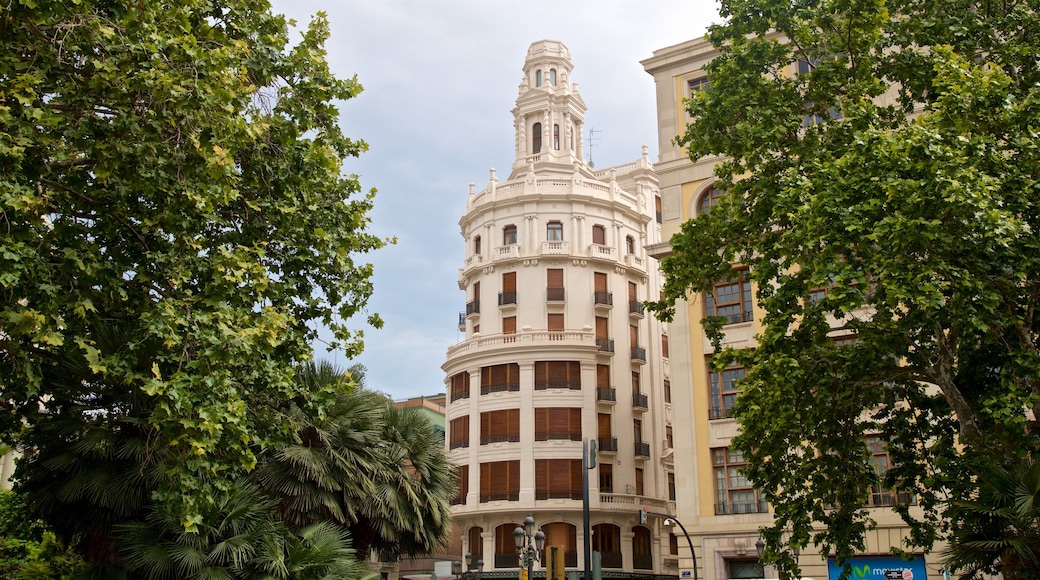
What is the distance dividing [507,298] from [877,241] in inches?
1373

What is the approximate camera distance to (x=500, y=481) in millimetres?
46406

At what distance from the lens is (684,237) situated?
19.1m

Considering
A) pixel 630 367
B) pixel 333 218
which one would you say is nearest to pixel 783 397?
pixel 333 218

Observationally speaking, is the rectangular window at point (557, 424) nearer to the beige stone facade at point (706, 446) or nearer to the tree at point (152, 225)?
the beige stone facade at point (706, 446)

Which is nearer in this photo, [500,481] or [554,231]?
[500,481]

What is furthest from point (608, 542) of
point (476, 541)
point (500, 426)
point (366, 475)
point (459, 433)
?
point (366, 475)

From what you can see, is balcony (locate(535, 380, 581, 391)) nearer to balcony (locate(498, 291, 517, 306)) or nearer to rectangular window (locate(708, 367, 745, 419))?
balcony (locate(498, 291, 517, 306))

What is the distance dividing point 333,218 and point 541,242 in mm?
34474

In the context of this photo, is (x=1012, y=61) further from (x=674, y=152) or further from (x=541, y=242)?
(x=541, y=242)

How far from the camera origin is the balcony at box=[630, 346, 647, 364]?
49875 millimetres

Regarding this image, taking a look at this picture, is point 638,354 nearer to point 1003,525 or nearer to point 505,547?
point 505,547

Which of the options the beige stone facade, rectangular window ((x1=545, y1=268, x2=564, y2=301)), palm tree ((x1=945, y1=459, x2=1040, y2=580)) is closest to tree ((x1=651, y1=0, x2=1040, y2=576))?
palm tree ((x1=945, y1=459, x2=1040, y2=580))

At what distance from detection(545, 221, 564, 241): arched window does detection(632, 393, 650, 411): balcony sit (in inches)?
368

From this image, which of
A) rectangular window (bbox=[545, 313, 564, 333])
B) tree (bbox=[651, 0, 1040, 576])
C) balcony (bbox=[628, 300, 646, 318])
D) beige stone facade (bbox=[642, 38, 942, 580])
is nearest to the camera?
tree (bbox=[651, 0, 1040, 576])
